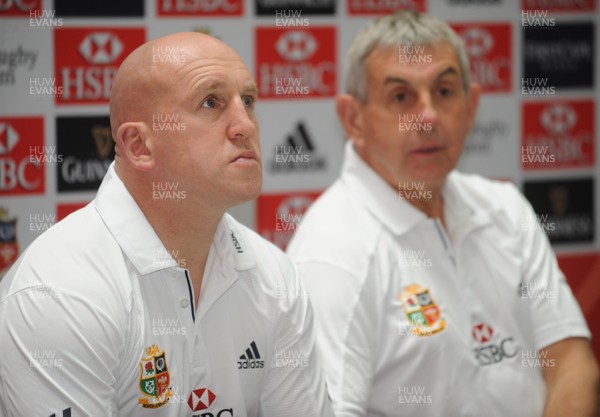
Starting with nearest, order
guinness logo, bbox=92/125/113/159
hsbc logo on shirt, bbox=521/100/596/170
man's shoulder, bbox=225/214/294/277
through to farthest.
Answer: man's shoulder, bbox=225/214/294/277 → guinness logo, bbox=92/125/113/159 → hsbc logo on shirt, bbox=521/100/596/170

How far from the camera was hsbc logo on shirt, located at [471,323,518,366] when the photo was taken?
2.42m

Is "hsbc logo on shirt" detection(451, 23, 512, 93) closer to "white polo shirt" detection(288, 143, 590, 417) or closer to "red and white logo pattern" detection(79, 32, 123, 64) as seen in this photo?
"white polo shirt" detection(288, 143, 590, 417)

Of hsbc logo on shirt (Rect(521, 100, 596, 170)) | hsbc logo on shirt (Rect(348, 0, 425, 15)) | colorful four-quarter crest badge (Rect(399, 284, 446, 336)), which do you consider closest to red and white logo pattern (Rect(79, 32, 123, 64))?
hsbc logo on shirt (Rect(348, 0, 425, 15))

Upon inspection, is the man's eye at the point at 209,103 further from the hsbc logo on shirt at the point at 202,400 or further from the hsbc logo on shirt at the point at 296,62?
the hsbc logo on shirt at the point at 296,62

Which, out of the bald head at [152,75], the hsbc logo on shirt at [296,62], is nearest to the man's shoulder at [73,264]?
the bald head at [152,75]

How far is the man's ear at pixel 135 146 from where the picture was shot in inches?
75.4

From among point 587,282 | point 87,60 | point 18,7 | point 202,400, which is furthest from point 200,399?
point 587,282

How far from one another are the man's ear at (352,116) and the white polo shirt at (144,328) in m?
0.58

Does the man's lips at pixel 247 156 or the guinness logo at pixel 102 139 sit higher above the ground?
the man's lips at pixel 247 156

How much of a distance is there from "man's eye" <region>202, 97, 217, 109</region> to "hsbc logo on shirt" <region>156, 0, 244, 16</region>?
112cm

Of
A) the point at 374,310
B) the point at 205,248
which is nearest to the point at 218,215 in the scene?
the point at 205,248

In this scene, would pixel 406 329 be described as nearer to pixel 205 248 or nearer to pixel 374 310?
pixel 374 310

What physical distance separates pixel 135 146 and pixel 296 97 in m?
1.37

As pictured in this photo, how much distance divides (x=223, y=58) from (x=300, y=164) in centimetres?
132
